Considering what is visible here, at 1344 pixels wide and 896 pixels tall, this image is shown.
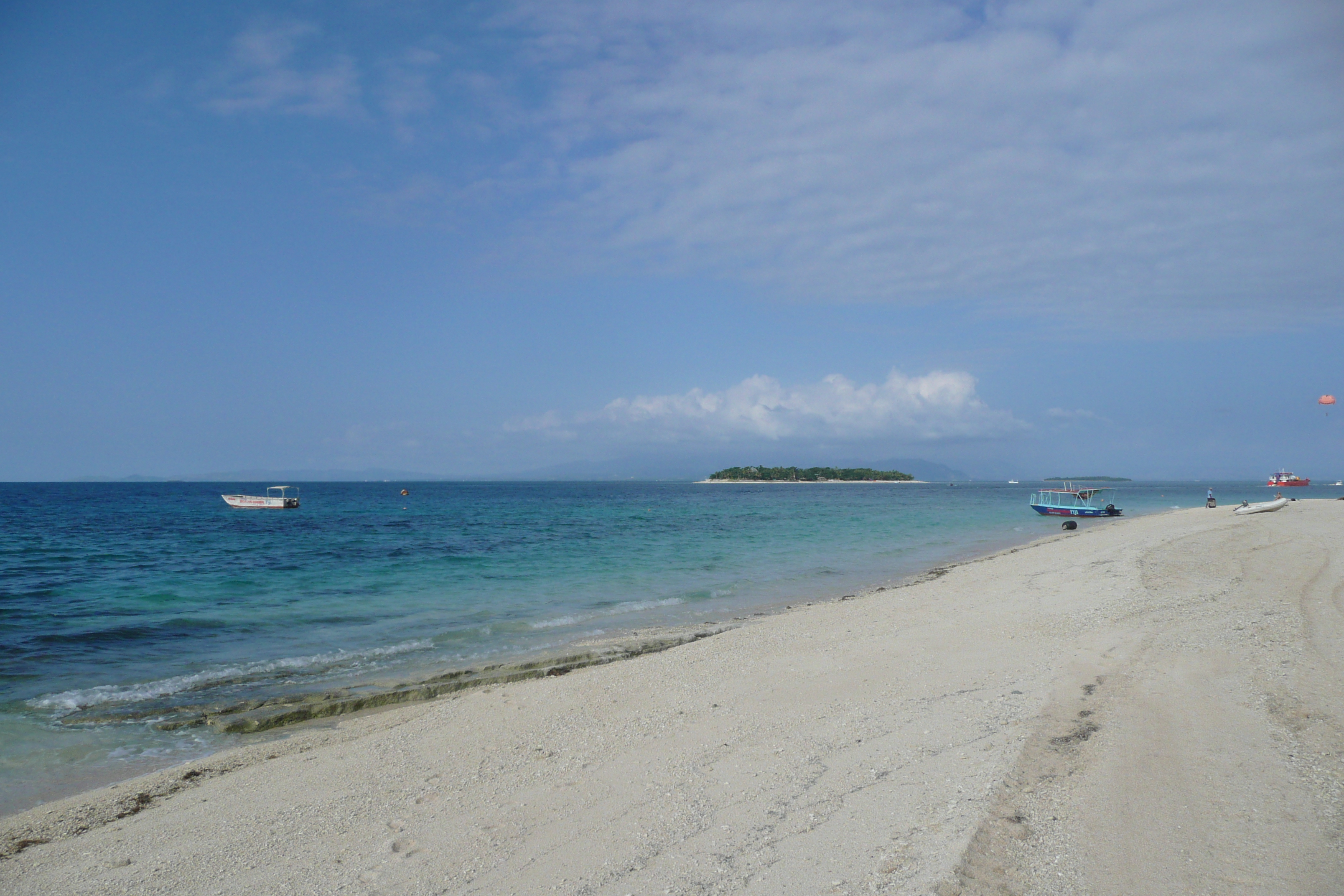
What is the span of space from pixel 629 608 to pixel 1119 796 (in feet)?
41.6

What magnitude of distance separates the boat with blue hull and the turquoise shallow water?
Answer: 6.77 metres

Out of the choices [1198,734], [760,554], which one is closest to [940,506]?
[760,554]

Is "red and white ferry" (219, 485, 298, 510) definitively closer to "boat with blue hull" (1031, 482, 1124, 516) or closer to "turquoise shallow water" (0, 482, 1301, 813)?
"turquoise shallow water" (0, 482, 1301, 813)

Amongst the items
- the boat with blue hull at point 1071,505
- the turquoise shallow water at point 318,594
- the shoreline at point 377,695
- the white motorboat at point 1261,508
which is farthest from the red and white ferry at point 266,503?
the white motorboat at point 1261,508

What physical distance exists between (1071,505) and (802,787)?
56.7 m

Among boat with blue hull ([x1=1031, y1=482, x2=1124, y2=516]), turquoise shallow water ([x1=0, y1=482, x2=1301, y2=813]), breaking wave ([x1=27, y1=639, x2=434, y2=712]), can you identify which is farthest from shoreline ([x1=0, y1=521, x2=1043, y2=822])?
boat with blue hull ([x1=1031, y1=482, x2=1124, y2=516])

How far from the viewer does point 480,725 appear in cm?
802

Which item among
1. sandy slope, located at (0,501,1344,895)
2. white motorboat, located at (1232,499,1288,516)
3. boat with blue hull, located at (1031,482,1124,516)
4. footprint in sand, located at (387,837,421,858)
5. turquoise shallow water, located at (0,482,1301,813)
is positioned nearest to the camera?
sandy slope, located at (0,501,1344,895)

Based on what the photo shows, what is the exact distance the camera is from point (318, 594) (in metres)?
18.9

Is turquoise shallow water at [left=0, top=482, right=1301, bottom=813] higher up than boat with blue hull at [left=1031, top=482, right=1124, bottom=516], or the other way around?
boat with blue hull at [left=1031, top=482, right=1124, bottom=516]

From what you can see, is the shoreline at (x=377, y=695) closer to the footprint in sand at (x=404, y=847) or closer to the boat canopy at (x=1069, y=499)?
the footprint in sand at (x=404, y=847)

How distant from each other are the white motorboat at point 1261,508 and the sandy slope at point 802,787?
34.6 metres

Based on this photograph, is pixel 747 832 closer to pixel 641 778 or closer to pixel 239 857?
pixel 641 778

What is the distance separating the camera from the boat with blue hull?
51.3 meters
